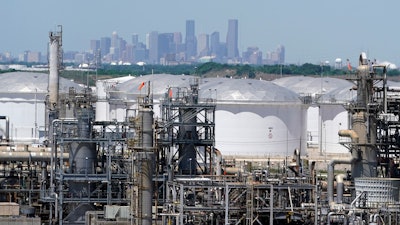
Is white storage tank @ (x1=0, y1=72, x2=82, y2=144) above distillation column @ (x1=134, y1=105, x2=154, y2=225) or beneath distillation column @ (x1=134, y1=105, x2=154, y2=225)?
above

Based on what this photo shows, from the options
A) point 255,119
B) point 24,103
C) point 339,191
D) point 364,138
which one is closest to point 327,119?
point 255,119

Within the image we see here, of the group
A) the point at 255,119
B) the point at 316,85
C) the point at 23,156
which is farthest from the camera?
the point at 316,85

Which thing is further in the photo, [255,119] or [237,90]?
[237,90]

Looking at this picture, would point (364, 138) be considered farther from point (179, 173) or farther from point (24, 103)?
point (24, 103)

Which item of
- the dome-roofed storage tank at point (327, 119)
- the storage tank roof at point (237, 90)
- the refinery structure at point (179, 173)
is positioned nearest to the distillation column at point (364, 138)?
the refinery structure at point (179, 173)

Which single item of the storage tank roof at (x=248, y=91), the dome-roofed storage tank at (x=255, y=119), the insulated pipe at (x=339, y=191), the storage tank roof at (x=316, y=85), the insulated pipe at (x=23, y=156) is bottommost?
the insulated pipe at (x=339, y=191)

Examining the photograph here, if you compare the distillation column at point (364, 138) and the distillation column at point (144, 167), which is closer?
the distillation column at point (144, 167)

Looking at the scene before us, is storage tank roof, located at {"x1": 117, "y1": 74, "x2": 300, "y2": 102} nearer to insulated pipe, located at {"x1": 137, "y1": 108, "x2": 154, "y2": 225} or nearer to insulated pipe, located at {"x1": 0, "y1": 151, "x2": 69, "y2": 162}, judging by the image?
insulated pipe, located at {"x1": 0, "y1": 151, "x2": 69, "y2": 162}

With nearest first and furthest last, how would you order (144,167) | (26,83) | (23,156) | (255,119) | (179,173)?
(144,167)
(179,173)
(23,156)
(255,119)
(26,83)

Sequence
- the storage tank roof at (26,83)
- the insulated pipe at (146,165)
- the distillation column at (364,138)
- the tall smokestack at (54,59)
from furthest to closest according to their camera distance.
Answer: the storage tank roof at (26,83), the tall smokestack at (54,59), the distillation column at (364,138), the insulated pipe at (146,165)

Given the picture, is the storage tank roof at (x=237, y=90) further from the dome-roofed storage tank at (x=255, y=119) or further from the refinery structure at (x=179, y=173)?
the refinery structure at (x=179, y=173)

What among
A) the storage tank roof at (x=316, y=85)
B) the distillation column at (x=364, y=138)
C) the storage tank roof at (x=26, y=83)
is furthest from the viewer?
the storage tank roof at (x=316, y=85)

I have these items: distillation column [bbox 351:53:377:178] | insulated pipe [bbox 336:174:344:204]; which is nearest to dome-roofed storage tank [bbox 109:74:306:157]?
distillation column [bbox 351:53:377:178]

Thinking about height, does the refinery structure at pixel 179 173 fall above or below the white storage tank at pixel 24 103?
below
